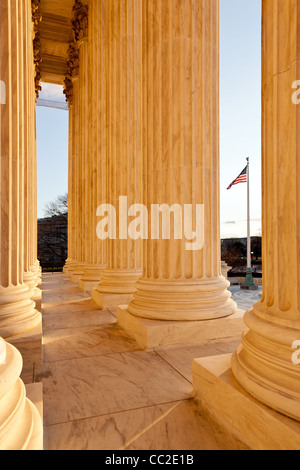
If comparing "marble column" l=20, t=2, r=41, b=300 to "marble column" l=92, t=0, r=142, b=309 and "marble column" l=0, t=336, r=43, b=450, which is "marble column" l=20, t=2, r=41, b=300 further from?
"marble column" l=0, t=336, r=43, b=450

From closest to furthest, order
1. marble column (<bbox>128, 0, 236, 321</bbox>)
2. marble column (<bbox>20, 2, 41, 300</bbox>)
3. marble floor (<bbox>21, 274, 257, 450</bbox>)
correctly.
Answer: marble floor (<bbox>21, 274, 257, 450</bbox>)
marble column (<bbox>128, 0, 236, 321</bbox>)
marble column (<bbox>20, 2, 41, 300</bbox>)

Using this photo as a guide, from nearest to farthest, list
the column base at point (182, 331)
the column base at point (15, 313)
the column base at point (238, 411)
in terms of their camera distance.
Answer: the column base at point (238, 411) → the column base at point (15, 313) → the column base at point (182, 331)

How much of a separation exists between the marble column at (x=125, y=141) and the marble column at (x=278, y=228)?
65.1 feet

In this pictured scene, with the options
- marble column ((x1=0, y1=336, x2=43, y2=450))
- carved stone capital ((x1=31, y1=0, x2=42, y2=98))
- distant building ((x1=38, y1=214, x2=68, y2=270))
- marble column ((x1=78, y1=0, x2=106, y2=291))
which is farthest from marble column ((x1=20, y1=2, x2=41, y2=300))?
distant building ((x1=38, y1=214, x2=68, y2=270))

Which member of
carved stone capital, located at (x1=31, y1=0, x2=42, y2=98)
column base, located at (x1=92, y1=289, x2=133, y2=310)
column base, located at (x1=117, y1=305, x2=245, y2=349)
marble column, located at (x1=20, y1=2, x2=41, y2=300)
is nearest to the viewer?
column base, located at (x1=117, y1=305, x2=245, y2=349)

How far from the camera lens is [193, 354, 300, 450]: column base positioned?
8008 millimetres

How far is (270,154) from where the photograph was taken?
33.7 feet

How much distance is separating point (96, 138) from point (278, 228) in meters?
36.4

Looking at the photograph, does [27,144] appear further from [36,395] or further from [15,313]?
[36,395]

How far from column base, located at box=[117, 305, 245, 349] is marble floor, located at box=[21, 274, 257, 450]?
38cm

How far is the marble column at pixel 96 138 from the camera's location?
40678mm

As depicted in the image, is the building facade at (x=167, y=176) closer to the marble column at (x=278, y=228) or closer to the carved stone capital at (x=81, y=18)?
the marble column at (x=278, y=228)

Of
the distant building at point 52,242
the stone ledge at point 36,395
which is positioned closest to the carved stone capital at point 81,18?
the stone ledge at point 36,395

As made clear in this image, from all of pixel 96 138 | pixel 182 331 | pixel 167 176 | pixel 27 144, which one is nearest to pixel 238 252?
pixel 96 138
